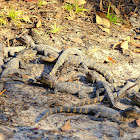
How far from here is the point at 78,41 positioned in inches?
341

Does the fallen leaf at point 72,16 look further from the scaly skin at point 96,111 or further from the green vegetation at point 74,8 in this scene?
the scaly skin at point 96,111

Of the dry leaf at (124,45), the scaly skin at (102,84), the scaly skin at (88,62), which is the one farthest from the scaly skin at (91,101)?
the dry leaf at (124,45)

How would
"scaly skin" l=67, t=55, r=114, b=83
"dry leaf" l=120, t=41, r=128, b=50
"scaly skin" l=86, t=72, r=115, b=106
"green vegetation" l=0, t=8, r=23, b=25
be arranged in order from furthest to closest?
"green vegetation" l=0, t=8, r=23, b=25 < "dry leaf" l=120, t=41, r=128, b=50 < "scaly skin" l=67, t=55, r=114, b=83 < "scaly skin" l=86, t=72, r=115, b=106

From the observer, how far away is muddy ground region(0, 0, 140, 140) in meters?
4.34

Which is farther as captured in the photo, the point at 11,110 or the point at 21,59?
the point at 21,59

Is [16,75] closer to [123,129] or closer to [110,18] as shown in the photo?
[123,129]

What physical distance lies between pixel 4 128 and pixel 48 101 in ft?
5.67

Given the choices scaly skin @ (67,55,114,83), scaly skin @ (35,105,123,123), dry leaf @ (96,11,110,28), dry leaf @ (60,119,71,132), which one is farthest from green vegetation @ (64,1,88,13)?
dry leaf @ (60,119,71,132)

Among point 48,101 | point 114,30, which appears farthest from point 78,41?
point 48,101

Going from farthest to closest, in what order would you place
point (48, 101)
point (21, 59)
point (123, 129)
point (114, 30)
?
1. point (114, 30)
2. point (21, 59)
3. point (48, 101)
4. point (123, 129)

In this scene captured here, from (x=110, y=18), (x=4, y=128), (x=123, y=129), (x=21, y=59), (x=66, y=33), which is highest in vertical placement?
(x=110, y=18)

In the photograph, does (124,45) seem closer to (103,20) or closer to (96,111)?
(103,20)

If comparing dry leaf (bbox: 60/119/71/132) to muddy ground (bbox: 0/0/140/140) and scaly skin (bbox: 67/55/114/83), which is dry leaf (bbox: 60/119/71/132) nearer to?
muddy ground (bbox: 0/0/140/140)

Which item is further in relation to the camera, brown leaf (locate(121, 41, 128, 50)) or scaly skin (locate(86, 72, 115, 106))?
brown leaf (locate(121, 41, 128, 50))
